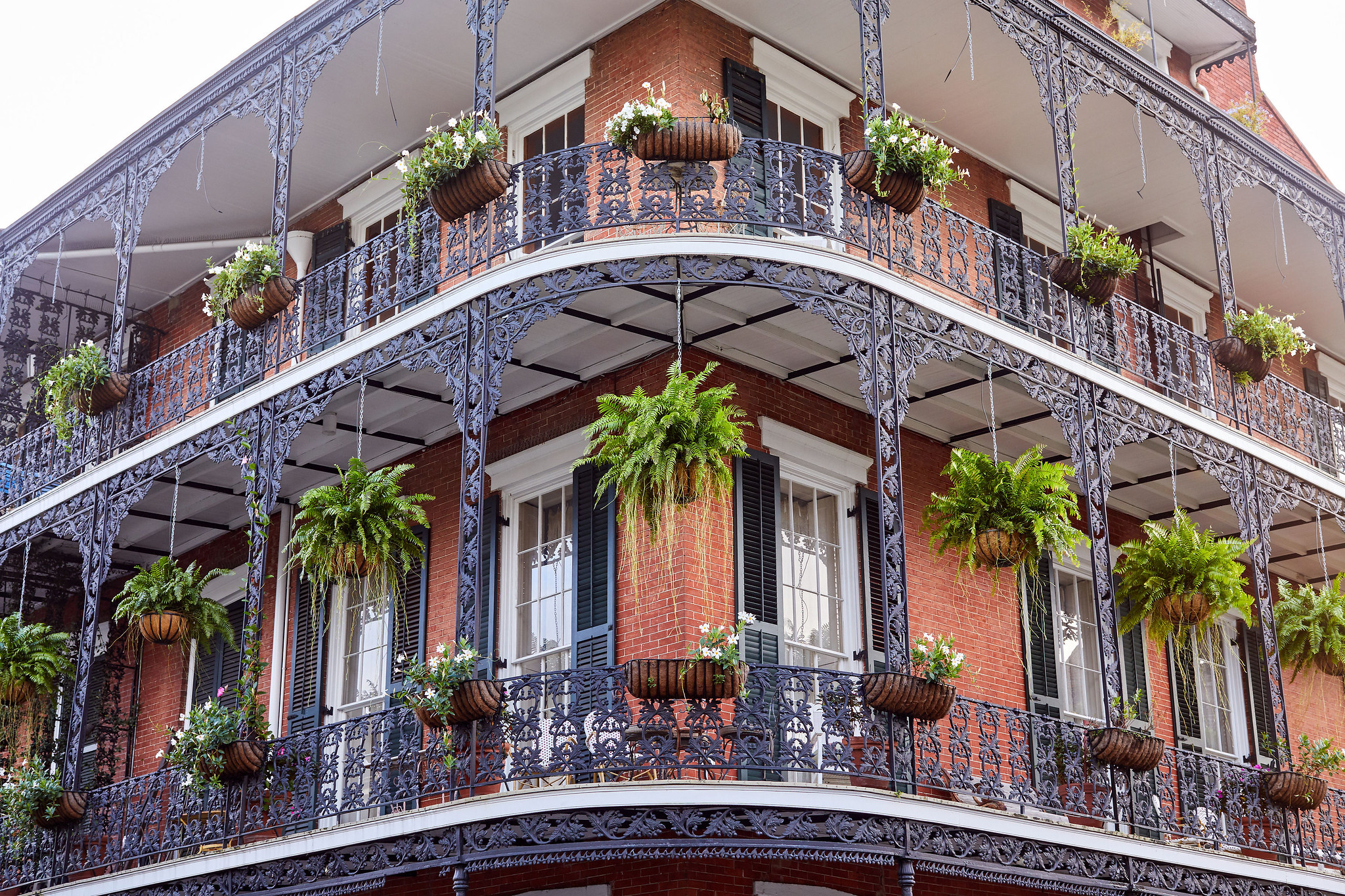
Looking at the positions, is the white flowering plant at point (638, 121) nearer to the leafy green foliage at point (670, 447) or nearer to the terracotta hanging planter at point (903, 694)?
the leafy green foliage at point (670, 447)

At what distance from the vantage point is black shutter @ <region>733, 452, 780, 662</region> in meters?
10.5

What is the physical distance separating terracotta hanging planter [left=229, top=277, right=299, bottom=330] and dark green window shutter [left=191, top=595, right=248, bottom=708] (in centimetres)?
331

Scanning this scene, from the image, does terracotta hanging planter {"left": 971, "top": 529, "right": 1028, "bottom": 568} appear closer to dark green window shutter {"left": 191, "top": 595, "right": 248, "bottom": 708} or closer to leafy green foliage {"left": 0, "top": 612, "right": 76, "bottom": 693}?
dark green window shutter {"left": 191, "top": 595, "right": 248, "bottom": 708}

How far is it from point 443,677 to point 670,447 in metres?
2.04

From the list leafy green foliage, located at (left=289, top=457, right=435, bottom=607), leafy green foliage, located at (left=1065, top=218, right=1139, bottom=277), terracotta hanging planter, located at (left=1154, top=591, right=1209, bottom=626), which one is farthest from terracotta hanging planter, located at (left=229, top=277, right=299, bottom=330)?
terracotta hanging planter, located at (left=1154, top=591, right=1209, bottom=626)

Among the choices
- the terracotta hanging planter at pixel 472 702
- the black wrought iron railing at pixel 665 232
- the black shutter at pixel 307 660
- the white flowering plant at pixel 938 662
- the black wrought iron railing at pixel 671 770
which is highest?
the black wrought iron railing at pixel 665 232

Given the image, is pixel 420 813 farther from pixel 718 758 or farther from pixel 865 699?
pixel 865 699

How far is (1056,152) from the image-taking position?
11500 millimetres

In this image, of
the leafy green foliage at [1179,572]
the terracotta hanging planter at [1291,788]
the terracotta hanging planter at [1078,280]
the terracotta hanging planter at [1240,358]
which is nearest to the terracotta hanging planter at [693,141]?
the terracotta hanging planter at [1078,280]

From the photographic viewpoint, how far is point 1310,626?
1305 centimetres

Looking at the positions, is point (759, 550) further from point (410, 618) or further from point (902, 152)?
point (410, 618)

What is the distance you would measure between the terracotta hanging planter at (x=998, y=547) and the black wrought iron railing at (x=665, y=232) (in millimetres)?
1708

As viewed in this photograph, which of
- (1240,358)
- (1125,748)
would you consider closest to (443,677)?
(1125,748)

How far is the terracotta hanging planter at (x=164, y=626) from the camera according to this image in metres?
12.1
